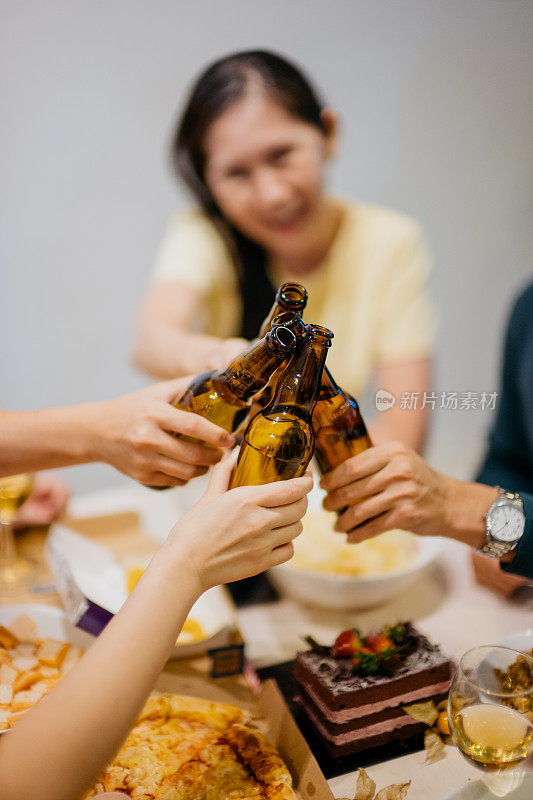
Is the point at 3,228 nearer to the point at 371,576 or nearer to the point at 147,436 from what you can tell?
the point at 147,436

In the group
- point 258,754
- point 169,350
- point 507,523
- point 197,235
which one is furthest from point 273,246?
point 258,754

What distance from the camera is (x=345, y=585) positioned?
38.0 inches

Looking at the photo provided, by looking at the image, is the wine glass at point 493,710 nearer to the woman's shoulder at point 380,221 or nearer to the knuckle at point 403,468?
the knuckle at point 403,468

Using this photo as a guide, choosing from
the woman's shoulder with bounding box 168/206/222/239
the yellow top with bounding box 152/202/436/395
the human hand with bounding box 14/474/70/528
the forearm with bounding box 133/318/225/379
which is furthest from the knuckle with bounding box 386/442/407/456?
the woman's shoulder with bounding box 168/206/222/239

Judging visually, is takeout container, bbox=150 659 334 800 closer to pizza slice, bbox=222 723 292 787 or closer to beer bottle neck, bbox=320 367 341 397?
pizza slice, bbox=222 723 292 787

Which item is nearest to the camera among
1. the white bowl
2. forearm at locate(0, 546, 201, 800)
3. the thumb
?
forearm at locate(0, 546, 201, 800)

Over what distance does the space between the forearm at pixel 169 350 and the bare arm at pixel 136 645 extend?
0.39 metres

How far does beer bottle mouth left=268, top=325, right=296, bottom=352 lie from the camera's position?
66 cm

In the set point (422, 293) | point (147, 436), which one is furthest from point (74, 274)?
point (147, 436)

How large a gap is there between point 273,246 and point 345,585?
1.00m

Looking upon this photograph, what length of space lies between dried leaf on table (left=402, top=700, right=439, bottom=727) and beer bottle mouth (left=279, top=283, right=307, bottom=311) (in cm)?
57

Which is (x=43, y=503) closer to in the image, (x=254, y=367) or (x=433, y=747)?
(x=254, y=367)

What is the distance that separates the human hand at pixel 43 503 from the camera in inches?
52.4

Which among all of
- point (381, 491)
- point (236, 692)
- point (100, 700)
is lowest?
point (236, 692)
